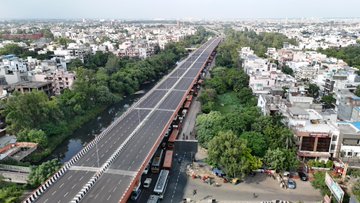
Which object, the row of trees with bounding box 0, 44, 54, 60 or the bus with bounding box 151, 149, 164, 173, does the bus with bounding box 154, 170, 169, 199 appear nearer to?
the bus with bounding box 151, 149, 164, 173

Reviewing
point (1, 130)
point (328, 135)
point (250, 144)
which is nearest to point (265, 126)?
point (250, 144)

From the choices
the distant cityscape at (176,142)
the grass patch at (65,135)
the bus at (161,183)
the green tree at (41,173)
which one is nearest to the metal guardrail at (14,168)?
the distant cityscape at (176,142)

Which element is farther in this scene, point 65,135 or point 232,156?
point 65,135

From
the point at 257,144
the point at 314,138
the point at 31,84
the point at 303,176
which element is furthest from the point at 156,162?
the point at 31,84

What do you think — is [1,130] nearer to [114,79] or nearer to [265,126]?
[114,79]

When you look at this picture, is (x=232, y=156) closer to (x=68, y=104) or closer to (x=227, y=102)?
(x=227, y=102)

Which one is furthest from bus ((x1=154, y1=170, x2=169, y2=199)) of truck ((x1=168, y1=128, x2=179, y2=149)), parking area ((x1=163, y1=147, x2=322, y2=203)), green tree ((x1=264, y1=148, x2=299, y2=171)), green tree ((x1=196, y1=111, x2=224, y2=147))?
green tree ((x1=264, y1=148, x2=299, y2=171))
